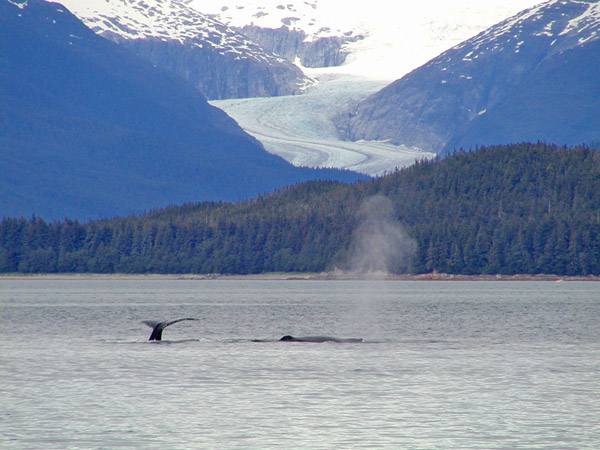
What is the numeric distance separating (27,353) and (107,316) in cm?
4413

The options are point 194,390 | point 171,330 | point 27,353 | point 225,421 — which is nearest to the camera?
point 225,421

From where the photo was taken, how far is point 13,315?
4432 inches

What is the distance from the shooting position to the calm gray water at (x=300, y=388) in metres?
37.3

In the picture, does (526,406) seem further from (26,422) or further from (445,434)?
(26,422)

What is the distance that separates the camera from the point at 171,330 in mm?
89750

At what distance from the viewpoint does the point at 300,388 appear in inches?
1937

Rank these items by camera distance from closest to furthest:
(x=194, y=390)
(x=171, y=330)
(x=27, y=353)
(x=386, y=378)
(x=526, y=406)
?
(x=526, y=406)
(x=194, y=390)
(x=386, y=378)
(x=27, y=353)
(x=171, y=330)

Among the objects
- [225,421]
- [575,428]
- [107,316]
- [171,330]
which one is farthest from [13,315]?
[575,428]

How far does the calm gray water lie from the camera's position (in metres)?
37.3

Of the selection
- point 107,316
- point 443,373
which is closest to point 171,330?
point 107,316

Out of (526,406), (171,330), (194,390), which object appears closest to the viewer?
(526,406)

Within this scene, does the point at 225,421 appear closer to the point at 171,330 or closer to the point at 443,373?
the point at 443,373

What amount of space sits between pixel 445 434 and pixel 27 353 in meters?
36.1

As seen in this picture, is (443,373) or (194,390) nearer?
(194,390)
